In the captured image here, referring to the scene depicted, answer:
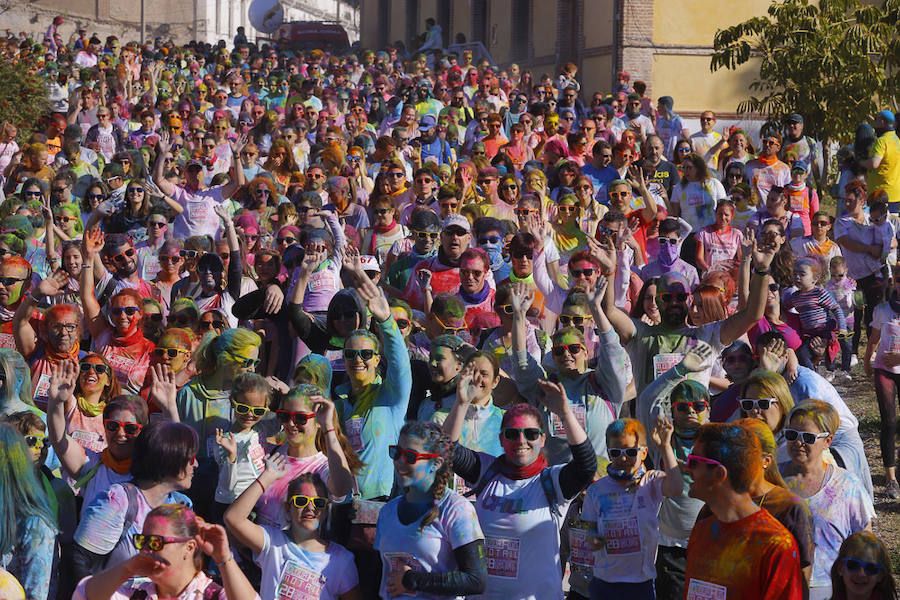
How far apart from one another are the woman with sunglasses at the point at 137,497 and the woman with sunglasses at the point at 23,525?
0.17 metres

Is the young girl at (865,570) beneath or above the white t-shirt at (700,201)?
beneath

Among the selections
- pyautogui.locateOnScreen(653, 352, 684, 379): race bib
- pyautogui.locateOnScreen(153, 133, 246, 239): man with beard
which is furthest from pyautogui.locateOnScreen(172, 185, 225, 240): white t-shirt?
pyautogui.locateOnScreen(653, 352, 684, 379): race bib

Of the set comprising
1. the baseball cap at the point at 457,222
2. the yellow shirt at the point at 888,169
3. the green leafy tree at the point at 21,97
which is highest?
the green leafy tree at the point at 21,97

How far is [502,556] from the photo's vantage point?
18.7ft

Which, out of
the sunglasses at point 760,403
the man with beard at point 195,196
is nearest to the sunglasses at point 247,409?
the sunglasses at point 760,403

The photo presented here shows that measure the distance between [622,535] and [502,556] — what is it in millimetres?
534

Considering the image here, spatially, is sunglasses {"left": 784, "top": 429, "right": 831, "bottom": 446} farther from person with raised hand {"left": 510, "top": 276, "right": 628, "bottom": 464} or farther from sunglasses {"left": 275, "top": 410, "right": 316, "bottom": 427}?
sunglasses {"left": 275, "top": 410, "right": 316, "bottom": 427}

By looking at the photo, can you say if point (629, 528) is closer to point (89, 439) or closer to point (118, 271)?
point (89, 439)

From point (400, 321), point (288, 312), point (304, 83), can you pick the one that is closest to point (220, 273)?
point (288, 312)

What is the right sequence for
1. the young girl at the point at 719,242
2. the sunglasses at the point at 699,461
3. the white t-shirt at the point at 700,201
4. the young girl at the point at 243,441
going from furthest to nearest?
the white t-shirt at the point at 700,201, the young girl at the point at 719,242, the young girl at the point at 243,441, the sunglasses at the point at 699,461

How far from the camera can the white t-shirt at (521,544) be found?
5.67m

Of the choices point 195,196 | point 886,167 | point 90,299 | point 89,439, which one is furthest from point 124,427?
point 886,167

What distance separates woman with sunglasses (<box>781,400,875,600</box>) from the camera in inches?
220

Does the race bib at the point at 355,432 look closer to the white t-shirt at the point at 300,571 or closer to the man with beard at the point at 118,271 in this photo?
the white t-shirt at the point at 300,571
